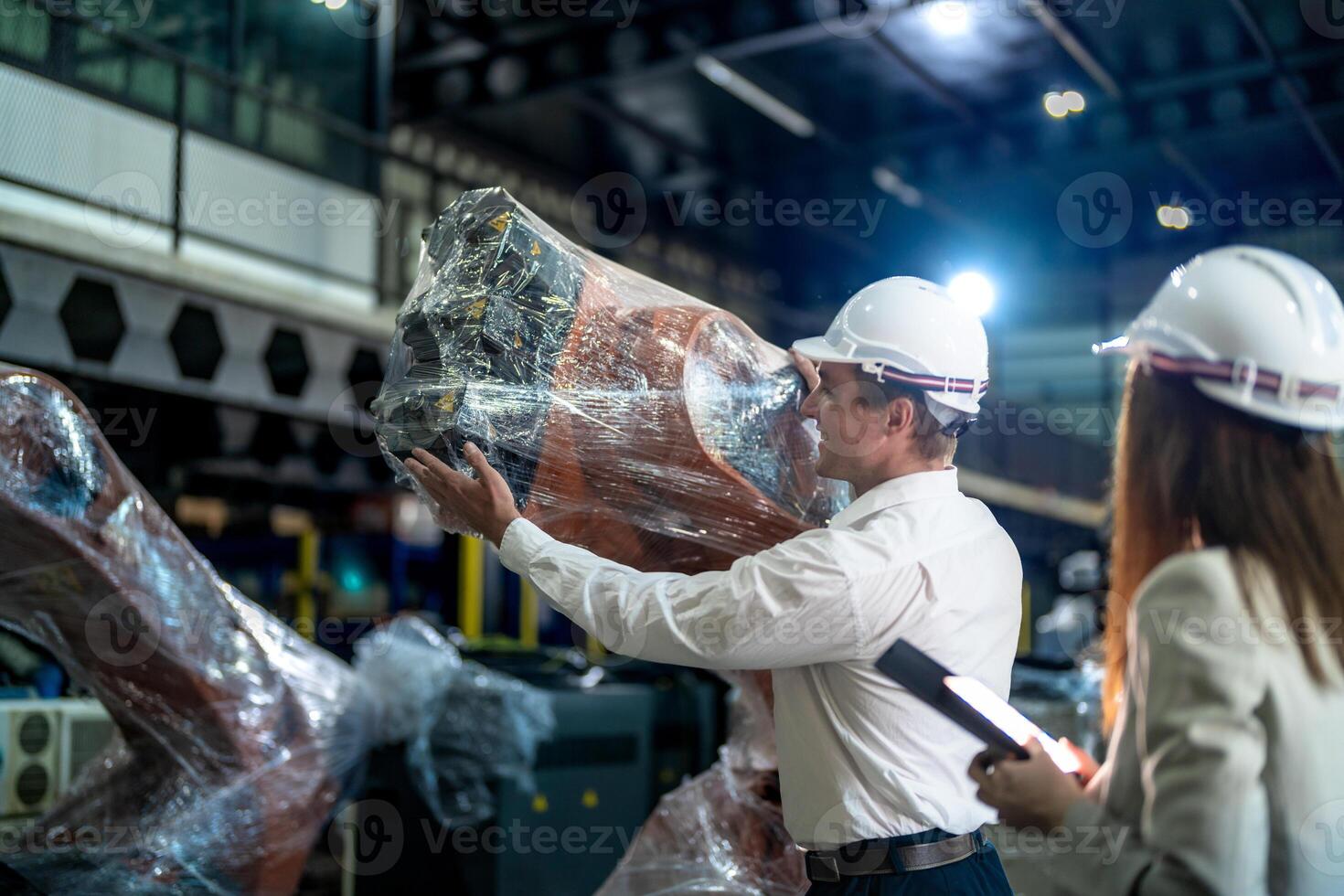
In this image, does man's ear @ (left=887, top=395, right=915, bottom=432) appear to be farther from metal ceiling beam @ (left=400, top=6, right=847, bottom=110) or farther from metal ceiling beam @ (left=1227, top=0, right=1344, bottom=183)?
metal ceiling beam @ (left=1227, top=0, right=1344, bottom=183)

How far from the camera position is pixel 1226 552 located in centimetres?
127

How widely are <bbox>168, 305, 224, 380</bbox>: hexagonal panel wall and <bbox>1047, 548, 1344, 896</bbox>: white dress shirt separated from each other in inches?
256

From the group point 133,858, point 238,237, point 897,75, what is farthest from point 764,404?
point 897,75

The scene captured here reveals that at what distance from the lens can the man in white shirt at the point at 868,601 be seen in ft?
5.61

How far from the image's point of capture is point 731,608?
1699mm

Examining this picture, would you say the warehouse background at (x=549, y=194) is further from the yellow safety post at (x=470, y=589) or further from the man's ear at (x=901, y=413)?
the man's ear at (x=901, y=413)

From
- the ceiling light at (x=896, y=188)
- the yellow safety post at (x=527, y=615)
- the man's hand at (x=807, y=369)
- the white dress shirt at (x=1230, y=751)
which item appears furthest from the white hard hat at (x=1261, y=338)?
the ceiling light at (x=896, y=188)

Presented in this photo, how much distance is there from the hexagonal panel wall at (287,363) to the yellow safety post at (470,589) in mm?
1730

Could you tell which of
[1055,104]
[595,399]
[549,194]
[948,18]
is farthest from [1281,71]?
[595,399]

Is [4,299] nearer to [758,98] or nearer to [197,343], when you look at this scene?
[197,343]

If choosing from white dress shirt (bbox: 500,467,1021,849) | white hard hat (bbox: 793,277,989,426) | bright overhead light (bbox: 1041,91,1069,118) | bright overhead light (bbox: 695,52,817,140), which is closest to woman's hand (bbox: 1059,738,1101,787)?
white dress shirt (bbox: 500,467,1021,849)

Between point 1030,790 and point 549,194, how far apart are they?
12165mm

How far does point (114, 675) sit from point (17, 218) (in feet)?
13.8

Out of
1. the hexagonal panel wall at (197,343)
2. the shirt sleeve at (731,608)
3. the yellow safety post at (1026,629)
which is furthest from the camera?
the yellow safety post at (1026,629)
